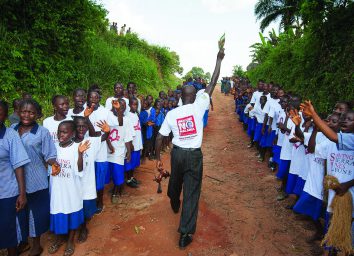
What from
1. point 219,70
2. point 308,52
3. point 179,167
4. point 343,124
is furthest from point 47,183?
point 308,52

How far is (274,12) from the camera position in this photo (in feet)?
68.8

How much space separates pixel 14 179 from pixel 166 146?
6232 millimetres

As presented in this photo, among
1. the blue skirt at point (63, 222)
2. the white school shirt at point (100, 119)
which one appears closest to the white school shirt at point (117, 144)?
the white school shirt at point (100, 119)

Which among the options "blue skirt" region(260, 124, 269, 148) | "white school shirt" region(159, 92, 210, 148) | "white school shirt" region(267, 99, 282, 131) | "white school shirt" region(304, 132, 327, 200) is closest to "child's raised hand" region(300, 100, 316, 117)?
"white school shirt" region(304, 132, 327, 200)

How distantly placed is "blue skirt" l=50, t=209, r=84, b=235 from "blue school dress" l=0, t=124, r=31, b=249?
19.5 inches

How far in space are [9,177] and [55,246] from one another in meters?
1.20

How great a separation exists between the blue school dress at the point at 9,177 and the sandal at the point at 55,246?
0.58 meters

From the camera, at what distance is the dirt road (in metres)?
3.75

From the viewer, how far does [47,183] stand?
11.4ft

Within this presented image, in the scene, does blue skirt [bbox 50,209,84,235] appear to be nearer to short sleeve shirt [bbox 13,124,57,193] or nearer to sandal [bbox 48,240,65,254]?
sandal [bbox 48,240,65,254]

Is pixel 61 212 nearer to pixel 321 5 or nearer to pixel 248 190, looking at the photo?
pixel 248 190

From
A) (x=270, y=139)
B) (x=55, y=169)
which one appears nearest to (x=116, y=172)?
(x=55, y=169)

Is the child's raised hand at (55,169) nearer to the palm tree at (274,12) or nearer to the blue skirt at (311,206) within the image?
the blue skirt at (311,206)

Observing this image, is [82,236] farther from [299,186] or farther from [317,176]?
[299,186]
